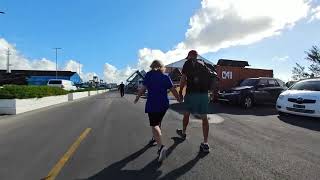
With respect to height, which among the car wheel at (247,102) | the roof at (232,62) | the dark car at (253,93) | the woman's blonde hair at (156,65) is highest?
the roof at (232,62)

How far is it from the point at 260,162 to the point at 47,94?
68.2 ft

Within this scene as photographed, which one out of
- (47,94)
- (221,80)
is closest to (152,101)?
(221,80)

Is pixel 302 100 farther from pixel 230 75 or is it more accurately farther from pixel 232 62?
pixel 232 62

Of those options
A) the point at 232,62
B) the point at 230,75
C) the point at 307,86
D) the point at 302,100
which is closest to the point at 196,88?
the point at 302,100

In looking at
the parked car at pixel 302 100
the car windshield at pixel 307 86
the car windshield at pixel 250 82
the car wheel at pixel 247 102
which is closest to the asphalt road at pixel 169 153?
the parked car at pixel 302 100

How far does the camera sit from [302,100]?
13852 millimetres

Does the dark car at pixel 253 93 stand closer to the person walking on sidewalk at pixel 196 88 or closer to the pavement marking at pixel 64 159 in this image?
the pavement marking at pixel 64 159

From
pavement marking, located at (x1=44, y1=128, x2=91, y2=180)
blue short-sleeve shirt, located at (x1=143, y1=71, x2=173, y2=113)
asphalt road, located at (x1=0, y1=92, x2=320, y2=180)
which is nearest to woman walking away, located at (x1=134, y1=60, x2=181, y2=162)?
blue short-sleeve shirt, located at (x1=143, y1=71, x2=173, y2=113)

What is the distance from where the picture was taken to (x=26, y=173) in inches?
Answer: 241

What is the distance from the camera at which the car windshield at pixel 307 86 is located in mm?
14559

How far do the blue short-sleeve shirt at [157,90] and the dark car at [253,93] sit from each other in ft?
38.6

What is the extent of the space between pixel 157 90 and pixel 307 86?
9310 mm

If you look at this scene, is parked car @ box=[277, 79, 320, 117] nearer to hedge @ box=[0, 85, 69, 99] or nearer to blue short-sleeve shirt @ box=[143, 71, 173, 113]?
blue short-sleeve shirt @ box=[143, 71, 173, 113]

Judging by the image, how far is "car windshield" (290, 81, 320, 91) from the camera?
1456 centimetres
